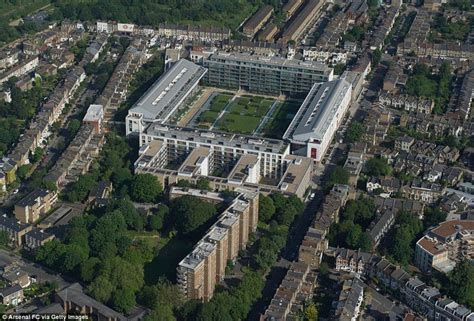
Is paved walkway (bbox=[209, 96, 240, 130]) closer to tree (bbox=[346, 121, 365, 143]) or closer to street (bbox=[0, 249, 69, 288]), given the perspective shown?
tree (bbox=[346, 121, 365, 143])

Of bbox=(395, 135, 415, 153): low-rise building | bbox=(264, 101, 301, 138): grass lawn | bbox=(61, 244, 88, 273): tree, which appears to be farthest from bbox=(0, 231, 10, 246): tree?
bbox=(395, 135, 415, 153): low-rise building

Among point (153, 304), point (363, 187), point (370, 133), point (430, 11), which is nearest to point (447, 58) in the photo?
point (430, 11)

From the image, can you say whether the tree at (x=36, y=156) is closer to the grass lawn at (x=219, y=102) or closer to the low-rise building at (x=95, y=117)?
the low-rise building at (x=95, y=117)

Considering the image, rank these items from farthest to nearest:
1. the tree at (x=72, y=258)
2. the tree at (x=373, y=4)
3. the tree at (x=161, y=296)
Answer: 1. the tree at (x=373, y=4)
2. the tree at (x=72, y=258)
3. the tree at (x=161, y=296)

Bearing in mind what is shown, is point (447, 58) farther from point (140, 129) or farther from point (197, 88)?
point (140, 129)

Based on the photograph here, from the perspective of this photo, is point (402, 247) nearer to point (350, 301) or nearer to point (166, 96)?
point (350, 301)

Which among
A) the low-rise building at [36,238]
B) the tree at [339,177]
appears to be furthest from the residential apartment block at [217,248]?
the low-rise building at [36,238]
